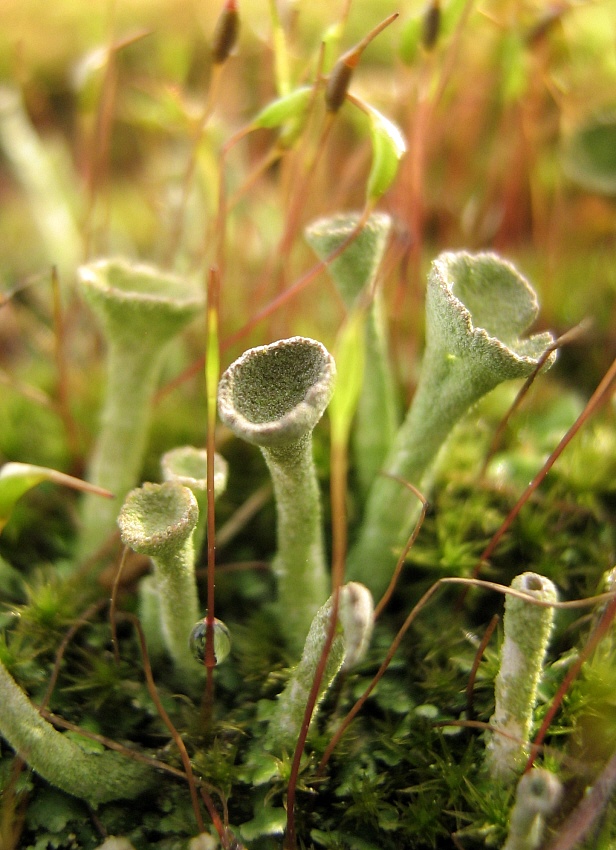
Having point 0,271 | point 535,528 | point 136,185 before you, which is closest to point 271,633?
point 535,528

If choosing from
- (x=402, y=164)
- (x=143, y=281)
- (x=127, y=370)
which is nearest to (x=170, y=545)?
(x=127, y=370)

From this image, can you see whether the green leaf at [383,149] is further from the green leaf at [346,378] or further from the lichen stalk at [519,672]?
the lichen stalk at [519,672]

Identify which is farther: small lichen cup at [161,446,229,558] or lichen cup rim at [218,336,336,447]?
small lichen cup at [161,446,229,558]

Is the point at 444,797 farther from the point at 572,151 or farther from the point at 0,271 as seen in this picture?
the point at 0,271

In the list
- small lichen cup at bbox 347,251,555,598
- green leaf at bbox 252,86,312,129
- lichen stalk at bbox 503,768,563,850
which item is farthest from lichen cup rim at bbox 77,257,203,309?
lichen stalk at bbox 503,768,563,850

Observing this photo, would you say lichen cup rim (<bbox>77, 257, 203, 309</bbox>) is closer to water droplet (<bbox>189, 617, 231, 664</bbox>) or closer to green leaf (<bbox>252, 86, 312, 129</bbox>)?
green leaf (<bbox>252, 86, 312, 129</bbox>)
